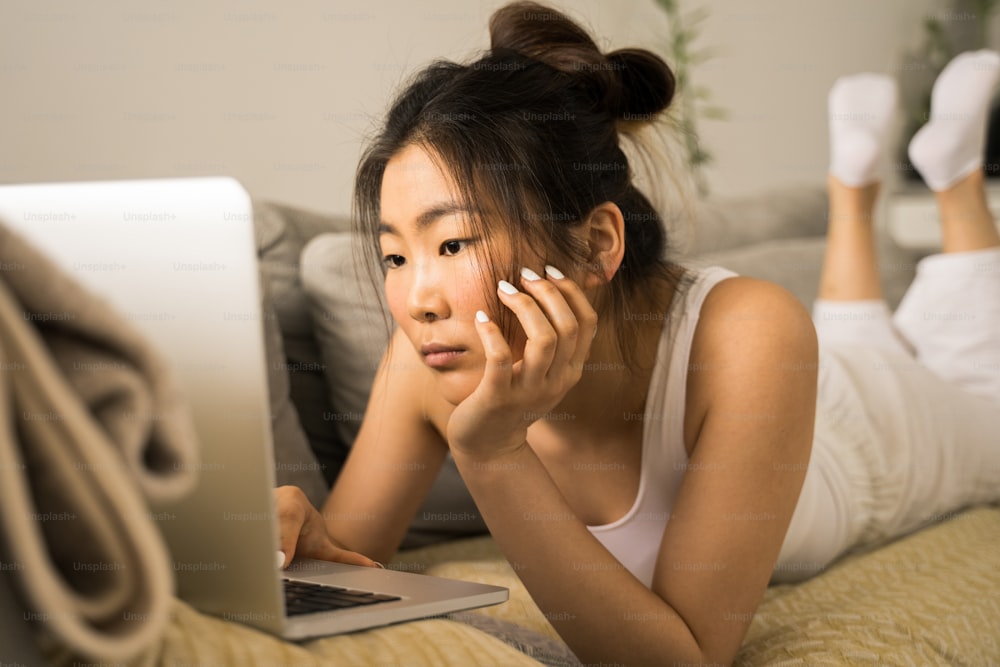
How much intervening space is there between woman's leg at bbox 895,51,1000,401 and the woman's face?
3.82ft

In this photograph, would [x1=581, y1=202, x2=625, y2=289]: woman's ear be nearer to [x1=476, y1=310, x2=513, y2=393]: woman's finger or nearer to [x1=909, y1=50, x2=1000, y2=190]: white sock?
[x1=476, y1=310, x2=513, y2=393]: woman's finger

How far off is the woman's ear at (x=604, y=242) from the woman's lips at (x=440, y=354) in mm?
175

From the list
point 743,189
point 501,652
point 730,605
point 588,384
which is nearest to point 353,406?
point 588,384

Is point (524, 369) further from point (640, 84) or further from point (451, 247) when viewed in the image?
point (640, 84)

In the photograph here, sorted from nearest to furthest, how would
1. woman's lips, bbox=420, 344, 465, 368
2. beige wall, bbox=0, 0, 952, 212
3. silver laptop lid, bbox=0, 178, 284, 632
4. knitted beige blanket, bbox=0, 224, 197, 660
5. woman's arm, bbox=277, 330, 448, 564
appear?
knitted beige blanket, bbox=0, 224, 197, 660
silver laptop lid, bbox=0, 178, 284, 632
woman's lips, bbox=420, 344, 465, 368
woman's arm, bbox=277, 330, 448, 564
beige wall, bbox=0, 0, 952, 212

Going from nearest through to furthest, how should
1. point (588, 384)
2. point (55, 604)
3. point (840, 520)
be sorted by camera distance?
point (55, 604) → point (588, 384) → point (840, 520)

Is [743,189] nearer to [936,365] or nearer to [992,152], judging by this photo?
[992,152]

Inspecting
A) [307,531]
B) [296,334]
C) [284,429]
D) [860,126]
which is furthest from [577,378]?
[860,126]

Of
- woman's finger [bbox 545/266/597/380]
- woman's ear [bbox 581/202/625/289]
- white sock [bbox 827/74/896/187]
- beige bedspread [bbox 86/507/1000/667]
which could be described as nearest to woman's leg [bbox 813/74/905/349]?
white sock [bbox 827/74/896/187]

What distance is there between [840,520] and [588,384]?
47 cm

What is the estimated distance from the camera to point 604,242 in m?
0.98

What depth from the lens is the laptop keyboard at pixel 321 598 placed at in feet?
1.80

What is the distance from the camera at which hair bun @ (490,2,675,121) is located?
40.2 inches

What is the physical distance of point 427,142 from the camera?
0.92 m
